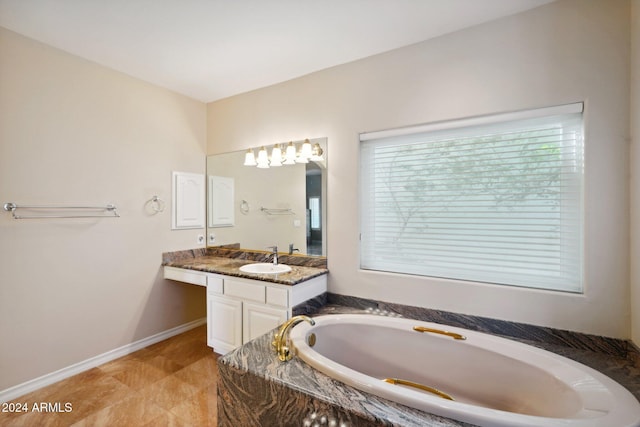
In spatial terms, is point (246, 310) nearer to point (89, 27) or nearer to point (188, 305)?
point (188, 305)

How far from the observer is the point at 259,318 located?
2246 millimetres

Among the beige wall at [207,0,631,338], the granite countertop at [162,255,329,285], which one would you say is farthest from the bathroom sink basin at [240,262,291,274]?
the beige wall at [207,0,631,338]

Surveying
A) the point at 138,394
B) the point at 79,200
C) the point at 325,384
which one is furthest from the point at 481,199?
the point at 79,200

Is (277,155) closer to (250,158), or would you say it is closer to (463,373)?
(250,158)

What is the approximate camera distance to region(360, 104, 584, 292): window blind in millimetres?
1723

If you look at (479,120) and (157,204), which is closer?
(479,120)

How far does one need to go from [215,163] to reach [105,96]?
110 centimetres

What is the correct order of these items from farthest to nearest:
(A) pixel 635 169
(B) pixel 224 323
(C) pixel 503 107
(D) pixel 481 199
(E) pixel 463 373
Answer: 1. (B) pixel 224 323
2. (D) pixel 481 199
3. (C) pixel 503 107
4. (E) pixel 463 373
5. (A) pixel 635 169

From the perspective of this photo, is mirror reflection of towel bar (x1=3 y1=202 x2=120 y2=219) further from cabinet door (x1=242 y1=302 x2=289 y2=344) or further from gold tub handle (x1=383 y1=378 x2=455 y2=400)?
gold tub handle (x1=383 y1=378 x2=455 y2=400)

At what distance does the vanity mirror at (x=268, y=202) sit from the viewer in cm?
254

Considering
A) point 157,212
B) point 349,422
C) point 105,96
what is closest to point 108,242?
point 157,212

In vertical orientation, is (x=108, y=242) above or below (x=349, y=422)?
above

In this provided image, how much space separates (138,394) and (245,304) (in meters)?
0.91

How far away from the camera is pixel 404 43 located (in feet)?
6.91
